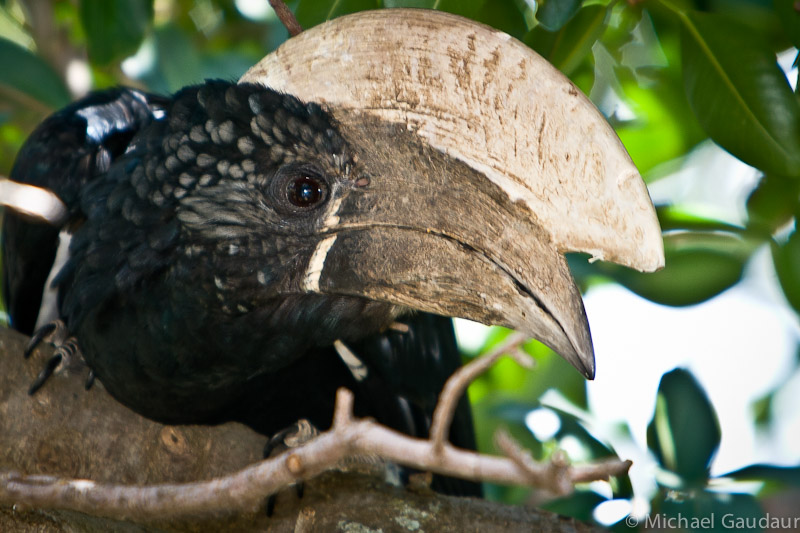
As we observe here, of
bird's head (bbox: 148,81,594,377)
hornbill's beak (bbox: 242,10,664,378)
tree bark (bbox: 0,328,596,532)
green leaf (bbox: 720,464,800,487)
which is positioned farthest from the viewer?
green leaf (bbox: 720,464,800,487)

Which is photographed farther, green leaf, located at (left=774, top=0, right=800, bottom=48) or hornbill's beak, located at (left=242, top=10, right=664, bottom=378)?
green leaf, located at (left=774, top=0, right=800, bottom=48)

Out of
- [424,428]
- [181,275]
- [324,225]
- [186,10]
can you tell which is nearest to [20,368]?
[181,275]

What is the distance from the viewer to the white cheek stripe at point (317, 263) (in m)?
1.49

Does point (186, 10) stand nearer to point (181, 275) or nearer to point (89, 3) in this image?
point (89, 3)

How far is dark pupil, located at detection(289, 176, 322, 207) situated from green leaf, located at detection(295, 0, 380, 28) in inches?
13.4

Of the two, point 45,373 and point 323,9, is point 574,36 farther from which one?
point 45,373

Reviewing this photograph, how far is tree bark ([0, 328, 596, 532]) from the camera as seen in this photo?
1.53 meters

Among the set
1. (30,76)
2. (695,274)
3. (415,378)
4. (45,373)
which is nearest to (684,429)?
(695,274)

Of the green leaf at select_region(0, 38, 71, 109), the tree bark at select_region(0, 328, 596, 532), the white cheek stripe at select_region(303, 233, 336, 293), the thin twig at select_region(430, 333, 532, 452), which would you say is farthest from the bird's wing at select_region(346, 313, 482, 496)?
the green leaf at select_region(0, 38, 71, 109)

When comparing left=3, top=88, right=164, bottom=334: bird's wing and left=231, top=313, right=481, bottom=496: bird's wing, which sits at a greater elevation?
left=3, top=88, right=164, bottom=334: bird's wing

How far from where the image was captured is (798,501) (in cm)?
182

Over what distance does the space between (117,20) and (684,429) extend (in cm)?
166

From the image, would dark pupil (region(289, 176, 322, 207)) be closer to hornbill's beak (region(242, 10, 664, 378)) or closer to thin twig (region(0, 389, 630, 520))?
hornbill's beak (region(242, 10, 664, 378))

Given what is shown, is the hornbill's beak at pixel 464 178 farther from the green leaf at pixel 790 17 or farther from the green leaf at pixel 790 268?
the green leaf at pixel 790 268
